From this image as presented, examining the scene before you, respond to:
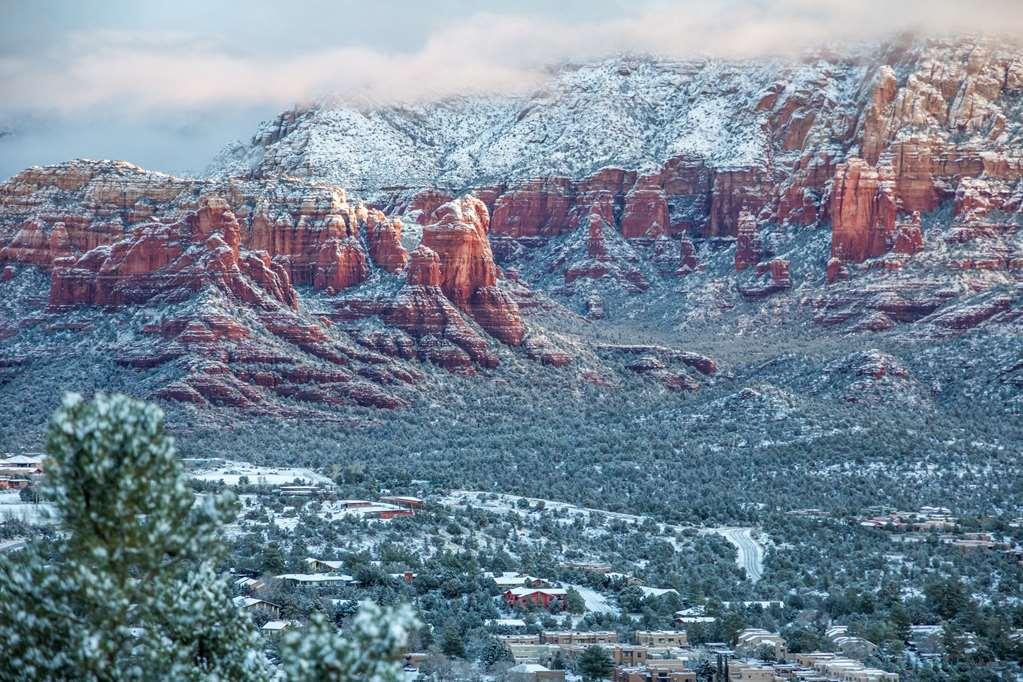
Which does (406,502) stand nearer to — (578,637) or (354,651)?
(578,637)

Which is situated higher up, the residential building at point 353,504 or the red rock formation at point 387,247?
the red rock formation at point 387,247

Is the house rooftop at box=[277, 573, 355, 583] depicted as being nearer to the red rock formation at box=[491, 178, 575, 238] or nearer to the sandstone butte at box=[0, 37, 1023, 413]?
the sandstone butte at box=[0, 37, 1023, 413]

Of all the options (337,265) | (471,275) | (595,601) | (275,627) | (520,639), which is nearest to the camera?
(275,627)

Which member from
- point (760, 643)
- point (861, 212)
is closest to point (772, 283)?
point (861, 212)

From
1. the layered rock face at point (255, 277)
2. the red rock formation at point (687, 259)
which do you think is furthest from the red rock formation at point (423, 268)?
the red rock formation at point (687, 259)

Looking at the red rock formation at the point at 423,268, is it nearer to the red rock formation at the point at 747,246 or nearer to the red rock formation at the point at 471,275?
the red rock formation at the point at 471,275

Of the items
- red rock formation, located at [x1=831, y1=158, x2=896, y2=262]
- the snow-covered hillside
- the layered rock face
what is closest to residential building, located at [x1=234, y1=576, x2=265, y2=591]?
the layered rock face
